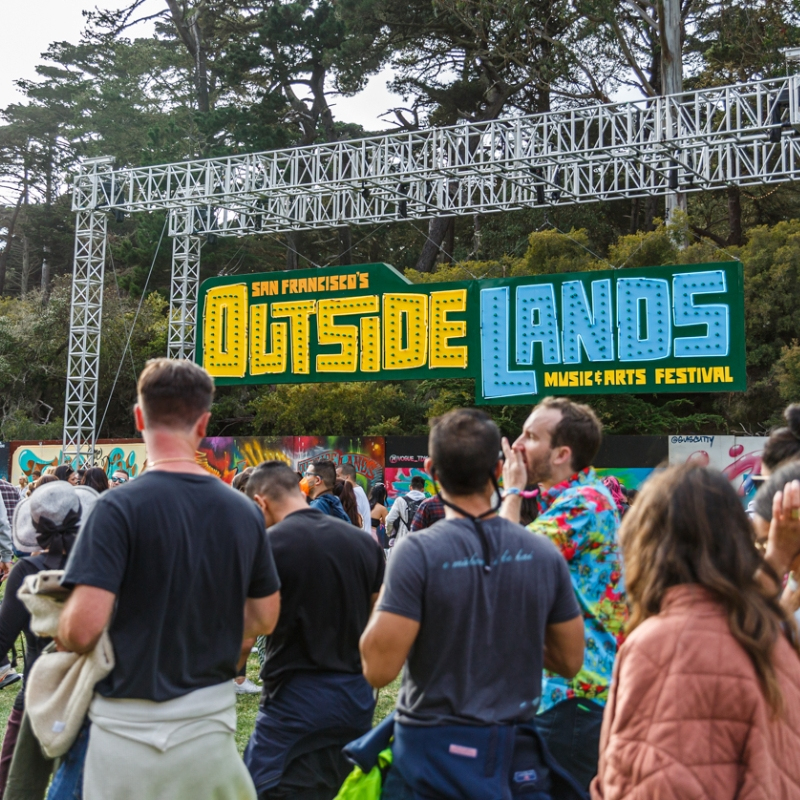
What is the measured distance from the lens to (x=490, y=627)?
8.93ft

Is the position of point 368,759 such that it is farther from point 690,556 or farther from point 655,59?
point 655,59

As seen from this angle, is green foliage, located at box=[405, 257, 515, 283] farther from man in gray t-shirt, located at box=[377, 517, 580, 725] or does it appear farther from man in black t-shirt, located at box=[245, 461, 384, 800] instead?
man in gray t-shirt, located at box=[377, 517, 580, 725]

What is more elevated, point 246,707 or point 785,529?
point 785,529

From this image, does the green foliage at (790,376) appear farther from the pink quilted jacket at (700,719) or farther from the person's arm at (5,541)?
the pink quilted jacket at (700,719)

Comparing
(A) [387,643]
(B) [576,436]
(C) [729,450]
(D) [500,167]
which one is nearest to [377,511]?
(C) [729,450]

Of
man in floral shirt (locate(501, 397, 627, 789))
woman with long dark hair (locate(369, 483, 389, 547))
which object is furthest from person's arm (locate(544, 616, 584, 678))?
woman with long dark hair (locate(369, 483, 389, 547))

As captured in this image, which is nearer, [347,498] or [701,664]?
[701,664]

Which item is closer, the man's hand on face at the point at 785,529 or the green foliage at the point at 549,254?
the man's hand on face at the point at 785,529

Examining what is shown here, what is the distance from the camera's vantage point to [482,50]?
2992 centimetres

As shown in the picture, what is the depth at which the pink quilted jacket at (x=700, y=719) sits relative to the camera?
206cm

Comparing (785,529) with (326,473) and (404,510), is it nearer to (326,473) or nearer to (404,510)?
(326,473)

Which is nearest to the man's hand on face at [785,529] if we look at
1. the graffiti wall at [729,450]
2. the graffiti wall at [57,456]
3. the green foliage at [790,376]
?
the graffiti wall at [729,450]

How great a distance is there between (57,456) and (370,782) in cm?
1956

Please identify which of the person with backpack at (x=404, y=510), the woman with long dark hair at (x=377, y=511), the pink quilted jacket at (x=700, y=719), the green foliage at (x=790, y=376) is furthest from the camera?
the green foliage at (x=790, y=376)
